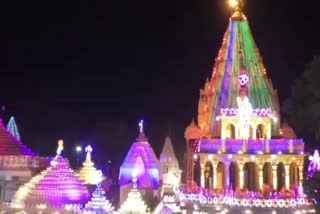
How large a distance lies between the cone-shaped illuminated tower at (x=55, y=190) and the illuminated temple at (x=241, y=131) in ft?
16.7

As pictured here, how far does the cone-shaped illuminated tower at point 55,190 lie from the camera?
19156 mm

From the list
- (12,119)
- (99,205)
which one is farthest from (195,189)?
(12,119)

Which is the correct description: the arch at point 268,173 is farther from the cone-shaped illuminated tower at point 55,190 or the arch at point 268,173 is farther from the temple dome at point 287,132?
the cone-shaped illuminated tower at point 55,190

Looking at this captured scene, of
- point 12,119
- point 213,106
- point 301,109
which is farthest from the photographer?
point 12,119

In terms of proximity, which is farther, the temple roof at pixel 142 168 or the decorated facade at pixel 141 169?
the temple roof at pixel 142 168

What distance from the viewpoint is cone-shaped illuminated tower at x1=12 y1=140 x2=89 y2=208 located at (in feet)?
62.8

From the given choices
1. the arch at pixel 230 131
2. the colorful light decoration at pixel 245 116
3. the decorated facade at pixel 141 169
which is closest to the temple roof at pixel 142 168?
the decorated facade at pixel 141 169

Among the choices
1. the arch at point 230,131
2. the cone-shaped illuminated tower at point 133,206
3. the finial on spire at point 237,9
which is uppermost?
the finial on spire at point 237,9

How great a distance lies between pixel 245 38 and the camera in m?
27.6

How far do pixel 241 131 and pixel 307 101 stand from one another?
140 inches

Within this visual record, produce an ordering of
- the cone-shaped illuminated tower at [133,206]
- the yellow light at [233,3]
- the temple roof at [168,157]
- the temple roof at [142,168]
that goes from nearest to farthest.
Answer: the cone-shaped illuminated tower at [133,206]
the yellow light at [233,3]
the temple roof at [142,168]
the temple roof at [168,157]

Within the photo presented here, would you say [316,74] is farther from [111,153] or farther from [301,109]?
[111,153]

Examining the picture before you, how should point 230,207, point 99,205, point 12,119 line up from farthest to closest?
point 12,119 < point 230,207 < point 99,205

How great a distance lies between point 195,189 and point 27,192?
718 cm
